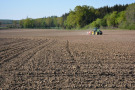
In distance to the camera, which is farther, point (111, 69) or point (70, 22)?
point (70, 22)

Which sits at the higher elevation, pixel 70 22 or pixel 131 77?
pixel 70 22

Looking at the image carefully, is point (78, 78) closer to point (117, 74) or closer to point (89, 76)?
point (89, 76)

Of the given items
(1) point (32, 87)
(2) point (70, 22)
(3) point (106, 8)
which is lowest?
(1) point (32, 87)

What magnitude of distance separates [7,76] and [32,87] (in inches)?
72.6

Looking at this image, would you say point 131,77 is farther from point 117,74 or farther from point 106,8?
point 106,8

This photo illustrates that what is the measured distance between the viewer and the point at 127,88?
568 cm

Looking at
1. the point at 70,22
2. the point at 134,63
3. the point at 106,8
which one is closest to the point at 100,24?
the point at 70,22

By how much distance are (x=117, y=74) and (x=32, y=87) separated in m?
3.46

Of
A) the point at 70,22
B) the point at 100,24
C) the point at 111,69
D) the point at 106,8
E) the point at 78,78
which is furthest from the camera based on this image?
the point at 106,8

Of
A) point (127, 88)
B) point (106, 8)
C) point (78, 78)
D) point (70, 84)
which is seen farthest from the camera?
point (106, 8)

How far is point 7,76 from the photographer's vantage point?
7137 millimetres

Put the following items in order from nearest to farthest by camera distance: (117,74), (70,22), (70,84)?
1. (70,84)
2. (117,74)
3. (70,22)

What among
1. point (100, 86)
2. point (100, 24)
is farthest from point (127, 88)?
point (100, 24)

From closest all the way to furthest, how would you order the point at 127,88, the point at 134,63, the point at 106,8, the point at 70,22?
1. the point at 127,88
2. the point at 134,63
3. the point at 70,22
4. the point at 106,8
